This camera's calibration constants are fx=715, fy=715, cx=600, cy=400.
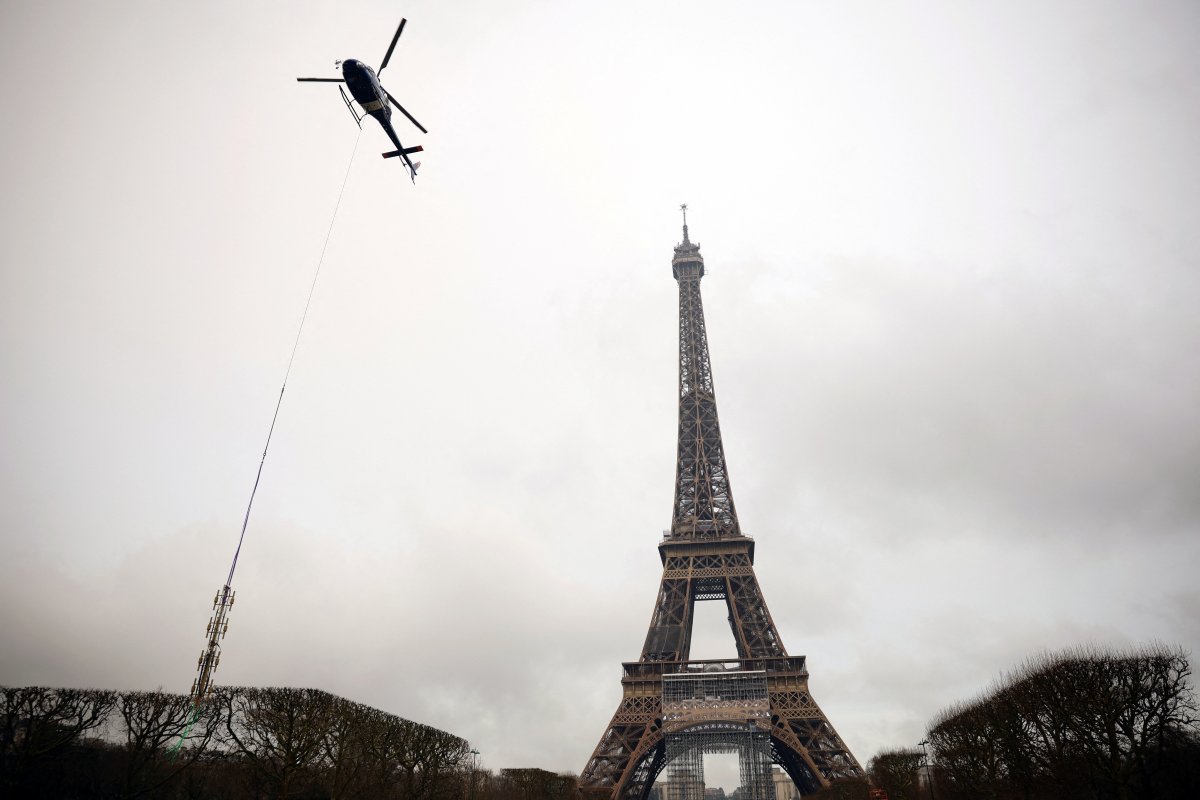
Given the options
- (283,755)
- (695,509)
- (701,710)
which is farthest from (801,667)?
(283,755)

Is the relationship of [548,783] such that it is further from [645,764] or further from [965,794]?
[965,794]

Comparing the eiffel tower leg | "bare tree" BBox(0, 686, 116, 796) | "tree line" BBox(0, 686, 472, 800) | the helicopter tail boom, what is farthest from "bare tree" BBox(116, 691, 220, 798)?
the eiffel tower leg

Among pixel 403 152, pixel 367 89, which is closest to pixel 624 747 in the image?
pixel 403 152

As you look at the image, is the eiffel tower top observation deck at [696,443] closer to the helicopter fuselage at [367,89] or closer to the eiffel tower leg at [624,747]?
the eiffel tower leg at [624,747]

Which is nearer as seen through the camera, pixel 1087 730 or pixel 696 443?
pixel 1087 730

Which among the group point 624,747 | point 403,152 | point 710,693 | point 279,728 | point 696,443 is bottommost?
point 279,728

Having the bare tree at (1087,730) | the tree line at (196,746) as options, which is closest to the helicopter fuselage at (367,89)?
the tree line at (196,746)

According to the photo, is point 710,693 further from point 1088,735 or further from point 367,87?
point 367,87

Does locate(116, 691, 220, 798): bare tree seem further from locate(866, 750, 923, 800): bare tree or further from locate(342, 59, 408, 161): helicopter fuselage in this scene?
locate(866, 750, 923, 800): bare tree
